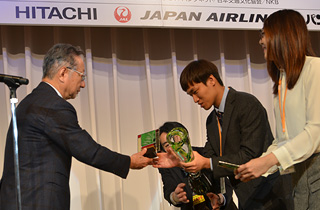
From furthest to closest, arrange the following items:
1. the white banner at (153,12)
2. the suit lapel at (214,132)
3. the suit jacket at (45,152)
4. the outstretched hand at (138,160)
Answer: the white banner at (153,12), the suit lapel at (214,132), the outstretched hand at (138,160), the suit jacket at (45,152)

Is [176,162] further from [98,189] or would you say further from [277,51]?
[98,189]

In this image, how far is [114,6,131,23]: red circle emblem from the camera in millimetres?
3439

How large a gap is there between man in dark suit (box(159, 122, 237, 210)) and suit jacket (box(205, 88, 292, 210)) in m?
0.28

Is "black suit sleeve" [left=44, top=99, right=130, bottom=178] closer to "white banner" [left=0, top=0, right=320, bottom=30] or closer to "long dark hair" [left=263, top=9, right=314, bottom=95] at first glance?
"long dark hair" [left=263, top=9, right=314, bottom=95]

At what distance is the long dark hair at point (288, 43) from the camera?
191 centimetres

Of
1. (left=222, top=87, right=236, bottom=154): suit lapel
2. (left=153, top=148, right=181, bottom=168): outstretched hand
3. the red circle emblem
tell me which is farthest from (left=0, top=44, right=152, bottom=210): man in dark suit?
the red circle emblem

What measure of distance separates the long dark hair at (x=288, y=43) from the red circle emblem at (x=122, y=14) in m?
1.63

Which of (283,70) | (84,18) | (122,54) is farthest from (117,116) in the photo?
(283,70)

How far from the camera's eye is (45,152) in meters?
2.27

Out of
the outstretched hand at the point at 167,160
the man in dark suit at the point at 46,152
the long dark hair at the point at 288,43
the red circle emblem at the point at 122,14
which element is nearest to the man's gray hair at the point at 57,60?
the man in dark suit at the point at 46,152

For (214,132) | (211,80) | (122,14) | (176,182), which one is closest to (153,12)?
(122,14)

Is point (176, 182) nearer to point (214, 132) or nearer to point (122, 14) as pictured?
point (214, 132)

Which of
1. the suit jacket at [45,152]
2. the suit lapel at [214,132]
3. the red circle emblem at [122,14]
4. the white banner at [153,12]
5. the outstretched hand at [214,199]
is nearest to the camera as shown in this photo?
the suit jacket at [45,152]

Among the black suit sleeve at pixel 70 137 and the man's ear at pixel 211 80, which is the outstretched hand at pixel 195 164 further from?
the man's ear at pixel 211 80
